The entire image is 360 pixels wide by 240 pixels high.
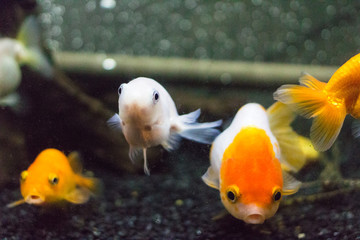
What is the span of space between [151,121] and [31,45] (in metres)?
1.44

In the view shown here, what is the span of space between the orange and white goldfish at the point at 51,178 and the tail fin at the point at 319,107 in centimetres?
105

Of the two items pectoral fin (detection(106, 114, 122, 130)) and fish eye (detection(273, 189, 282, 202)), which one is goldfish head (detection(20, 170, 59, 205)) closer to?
pectoral fin (detection(106, 114, 122, 130))

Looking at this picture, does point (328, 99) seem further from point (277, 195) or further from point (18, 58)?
point (18, 58)

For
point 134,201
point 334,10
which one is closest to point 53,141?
point 134,201

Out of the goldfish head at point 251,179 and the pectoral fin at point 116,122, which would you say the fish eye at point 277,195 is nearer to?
the goldfish head at point 251,179

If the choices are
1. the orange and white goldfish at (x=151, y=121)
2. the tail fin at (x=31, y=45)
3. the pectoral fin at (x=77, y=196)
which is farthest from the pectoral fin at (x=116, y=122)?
the tail fin at (x=31, y=45)

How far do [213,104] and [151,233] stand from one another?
0.74 m

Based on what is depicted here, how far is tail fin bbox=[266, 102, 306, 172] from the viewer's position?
145 cm

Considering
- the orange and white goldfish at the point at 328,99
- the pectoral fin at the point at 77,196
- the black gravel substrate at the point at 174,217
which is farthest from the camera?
the pectoral fin at the point at 77,196

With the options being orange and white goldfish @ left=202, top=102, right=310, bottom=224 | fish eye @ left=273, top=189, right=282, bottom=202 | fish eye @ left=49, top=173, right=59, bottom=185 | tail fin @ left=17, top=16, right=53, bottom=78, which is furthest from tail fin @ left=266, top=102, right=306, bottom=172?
tail fin @ left=17, top=16, right=53, bottom=78

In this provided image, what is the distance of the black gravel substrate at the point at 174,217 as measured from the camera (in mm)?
1604

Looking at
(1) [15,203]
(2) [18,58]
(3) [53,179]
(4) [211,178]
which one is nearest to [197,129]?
(4) [211,178]

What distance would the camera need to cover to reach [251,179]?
1.17 m

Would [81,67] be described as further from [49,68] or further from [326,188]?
[326,188]
